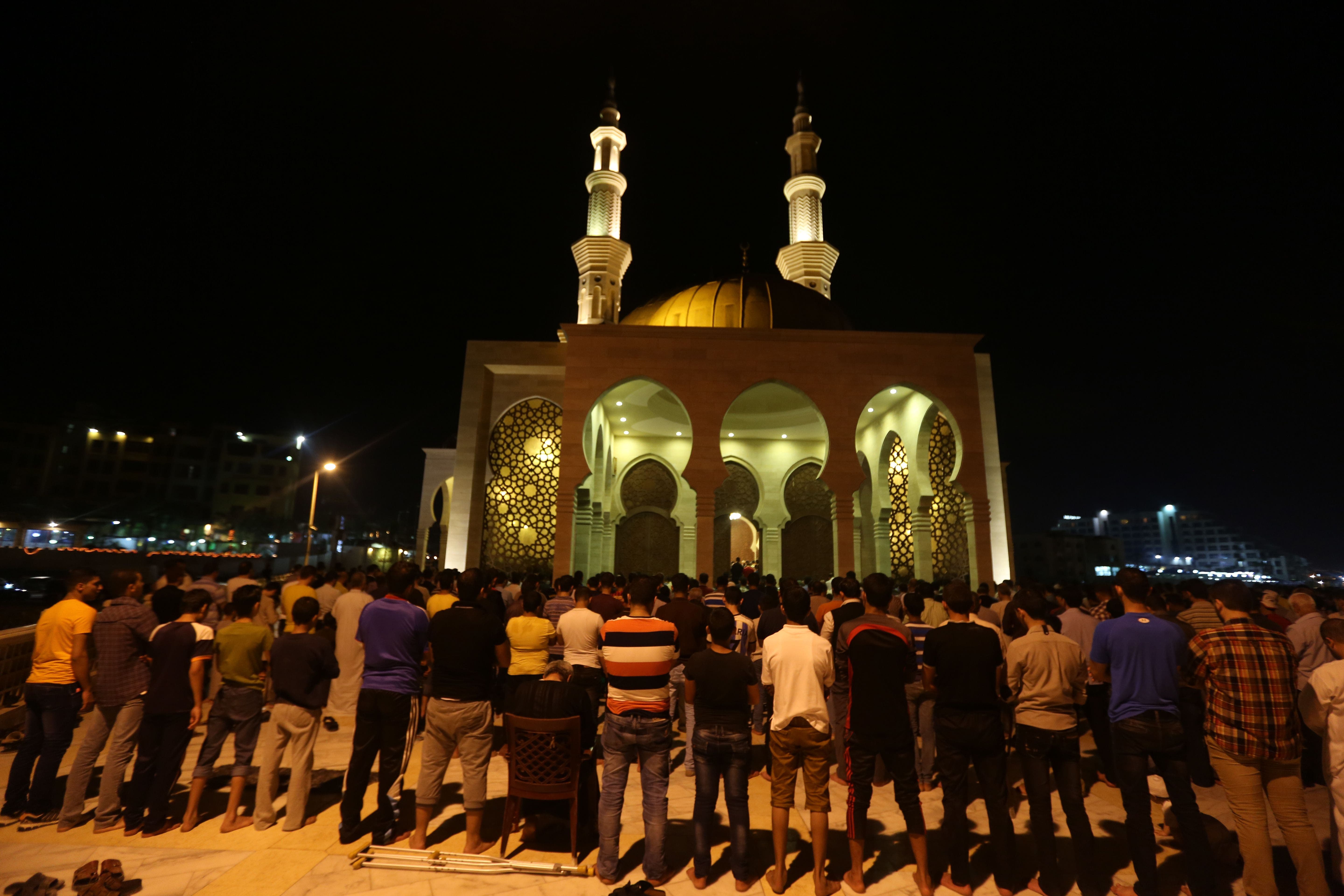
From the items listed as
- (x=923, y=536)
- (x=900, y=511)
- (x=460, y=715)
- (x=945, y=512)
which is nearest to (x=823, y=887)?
(x=460, y=715)

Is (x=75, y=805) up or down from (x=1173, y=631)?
down

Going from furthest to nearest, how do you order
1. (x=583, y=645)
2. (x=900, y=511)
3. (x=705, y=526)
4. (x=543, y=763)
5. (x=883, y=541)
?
(x=900, y=511) < (x=883, y=541) < (x=705, y=526) < (x=583, y=645) < (x=543, y=763)

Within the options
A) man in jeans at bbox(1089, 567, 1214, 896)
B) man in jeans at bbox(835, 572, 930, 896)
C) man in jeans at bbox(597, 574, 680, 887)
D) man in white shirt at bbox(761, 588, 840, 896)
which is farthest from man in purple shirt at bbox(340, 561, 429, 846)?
man in jeans at bbox(1089, 567, 1214, 896)

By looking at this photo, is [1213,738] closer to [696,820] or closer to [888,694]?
[888,694]

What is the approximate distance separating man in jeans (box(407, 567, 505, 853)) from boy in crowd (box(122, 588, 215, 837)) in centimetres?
159

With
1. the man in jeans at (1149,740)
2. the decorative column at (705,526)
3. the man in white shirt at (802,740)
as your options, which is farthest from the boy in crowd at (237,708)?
the decorative column at (705,526)

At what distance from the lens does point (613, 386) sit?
46.2ft

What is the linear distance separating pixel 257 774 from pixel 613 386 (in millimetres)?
10157

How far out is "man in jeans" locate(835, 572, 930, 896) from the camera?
334 cm

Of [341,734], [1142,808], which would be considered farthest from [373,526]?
[1142,808]

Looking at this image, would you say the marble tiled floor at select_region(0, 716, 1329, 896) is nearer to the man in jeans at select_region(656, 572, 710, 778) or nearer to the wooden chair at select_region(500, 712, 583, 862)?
the wooden chair at select_region(500, 712, 583, 862)

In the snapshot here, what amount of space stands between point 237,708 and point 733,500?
704 inches

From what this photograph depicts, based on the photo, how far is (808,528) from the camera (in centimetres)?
2084

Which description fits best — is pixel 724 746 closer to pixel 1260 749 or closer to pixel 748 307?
pixel 1260 749
